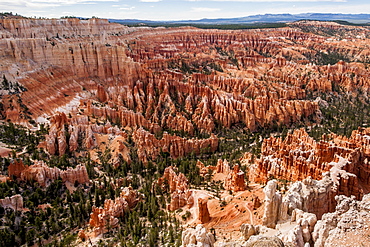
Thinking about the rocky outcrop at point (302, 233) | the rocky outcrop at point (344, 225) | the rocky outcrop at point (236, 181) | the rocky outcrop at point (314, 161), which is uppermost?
the rocky outcrop at point (344, 225)

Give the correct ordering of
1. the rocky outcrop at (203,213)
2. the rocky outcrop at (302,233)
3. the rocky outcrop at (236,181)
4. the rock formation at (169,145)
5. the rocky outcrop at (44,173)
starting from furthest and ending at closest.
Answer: the rock formation at (169,145) → the rocky outcrop at (44,173) → the rocky outcrop at (236,181) → the rocky outcrop at (203,213) → the rocky outcrop at (302,233)

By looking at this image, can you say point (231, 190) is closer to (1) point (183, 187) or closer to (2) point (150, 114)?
(1) point (183, 187)

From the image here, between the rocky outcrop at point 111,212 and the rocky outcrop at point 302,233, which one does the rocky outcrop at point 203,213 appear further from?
the rocky outcrop at point 302,233

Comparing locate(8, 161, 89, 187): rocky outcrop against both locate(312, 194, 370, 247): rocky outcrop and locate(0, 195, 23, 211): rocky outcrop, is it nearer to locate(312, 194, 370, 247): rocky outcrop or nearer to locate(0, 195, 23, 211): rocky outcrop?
locate(0, 195, 23, 211): rocky outcrop

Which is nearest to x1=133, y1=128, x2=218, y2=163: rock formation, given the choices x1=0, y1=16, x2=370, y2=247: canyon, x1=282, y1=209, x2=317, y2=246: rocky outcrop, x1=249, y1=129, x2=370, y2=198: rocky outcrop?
x1=0, y1=16, x2=370, y2=247: canyon

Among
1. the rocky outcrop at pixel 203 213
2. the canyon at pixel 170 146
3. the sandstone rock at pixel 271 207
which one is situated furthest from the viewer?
the rocky outcrop at pixel 203 213

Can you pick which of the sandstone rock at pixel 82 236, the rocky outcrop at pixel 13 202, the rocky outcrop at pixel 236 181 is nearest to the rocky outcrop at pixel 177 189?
the rocky outcrop at pixel 236 181

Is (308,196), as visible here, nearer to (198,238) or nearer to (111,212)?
(198,238)
